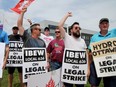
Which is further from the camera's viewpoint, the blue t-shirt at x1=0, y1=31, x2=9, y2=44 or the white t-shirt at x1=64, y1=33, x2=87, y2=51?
the blue t-shirt at x1=0, y1=31, x2=9, y2=44

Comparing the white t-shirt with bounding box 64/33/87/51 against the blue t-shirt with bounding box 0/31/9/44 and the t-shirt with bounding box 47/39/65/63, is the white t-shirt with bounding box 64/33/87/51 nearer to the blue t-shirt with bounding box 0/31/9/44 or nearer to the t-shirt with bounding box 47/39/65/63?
the t-shirt with bounding box 47/39/65/63

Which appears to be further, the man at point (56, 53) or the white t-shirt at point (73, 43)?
the man at point (56, 53)

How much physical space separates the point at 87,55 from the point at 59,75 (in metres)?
0.88

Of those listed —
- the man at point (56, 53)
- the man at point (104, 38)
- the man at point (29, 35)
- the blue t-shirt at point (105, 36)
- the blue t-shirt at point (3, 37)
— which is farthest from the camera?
the man at point (56, 53)

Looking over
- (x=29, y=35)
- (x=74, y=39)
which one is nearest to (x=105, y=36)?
(x=74, y=39)

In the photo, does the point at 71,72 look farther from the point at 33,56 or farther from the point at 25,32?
the point at 25,32

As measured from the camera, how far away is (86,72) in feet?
23.3

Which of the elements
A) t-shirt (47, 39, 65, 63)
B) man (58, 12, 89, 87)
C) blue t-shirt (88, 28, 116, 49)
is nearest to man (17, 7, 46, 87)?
man (58, 12, 89, 87)

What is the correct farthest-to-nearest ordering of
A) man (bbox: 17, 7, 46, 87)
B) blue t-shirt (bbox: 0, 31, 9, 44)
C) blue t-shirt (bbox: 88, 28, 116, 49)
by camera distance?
blue t-shirt (bbox: 0, 31, 9, 44) < man (bbox: 17, 7, 46, 87) < blue t-shirt (bbox: 88, 28, 116, 49)

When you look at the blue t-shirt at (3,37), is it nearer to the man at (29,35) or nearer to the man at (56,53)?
the man at (29,35)

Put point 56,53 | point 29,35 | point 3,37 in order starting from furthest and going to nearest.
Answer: point 56,53, point 3,37, point 29,35

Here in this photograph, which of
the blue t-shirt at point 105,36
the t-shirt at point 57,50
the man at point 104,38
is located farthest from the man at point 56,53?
the blue t-shirt at point 105,36

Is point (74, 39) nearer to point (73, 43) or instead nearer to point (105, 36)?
point (73, 43)

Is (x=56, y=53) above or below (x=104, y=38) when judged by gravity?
below
